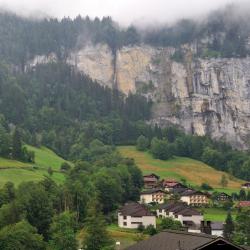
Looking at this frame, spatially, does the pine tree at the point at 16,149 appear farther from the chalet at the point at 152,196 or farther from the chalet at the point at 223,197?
the chalet at the point at 223,197

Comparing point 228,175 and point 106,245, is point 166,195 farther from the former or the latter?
point 106,245

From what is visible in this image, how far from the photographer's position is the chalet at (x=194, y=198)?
116m

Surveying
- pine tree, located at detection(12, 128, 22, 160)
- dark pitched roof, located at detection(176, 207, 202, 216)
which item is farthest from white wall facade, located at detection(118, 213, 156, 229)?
pine tree, located at detection(12, 128, 22, 160)

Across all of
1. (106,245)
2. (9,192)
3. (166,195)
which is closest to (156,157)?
(166,195)

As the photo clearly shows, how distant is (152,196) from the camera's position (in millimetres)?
117125

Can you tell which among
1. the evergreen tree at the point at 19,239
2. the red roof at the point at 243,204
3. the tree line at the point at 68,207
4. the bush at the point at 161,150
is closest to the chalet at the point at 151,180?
the tree line at the point at 68,207

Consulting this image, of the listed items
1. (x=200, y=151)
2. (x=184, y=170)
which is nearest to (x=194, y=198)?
(x=184, y=170)

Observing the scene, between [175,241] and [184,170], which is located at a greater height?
[175,241]

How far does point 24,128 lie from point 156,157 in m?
39.7

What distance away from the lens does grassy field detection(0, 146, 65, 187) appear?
336 ft

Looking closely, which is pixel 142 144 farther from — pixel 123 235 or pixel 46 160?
pixel 123 235

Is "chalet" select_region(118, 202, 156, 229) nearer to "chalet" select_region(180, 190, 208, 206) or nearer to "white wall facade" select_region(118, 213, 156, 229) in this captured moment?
"white wall facade" select_region(118, 213, 156, 229)

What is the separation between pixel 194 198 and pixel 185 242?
86.0 m

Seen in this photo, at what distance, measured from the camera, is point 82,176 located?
100m
